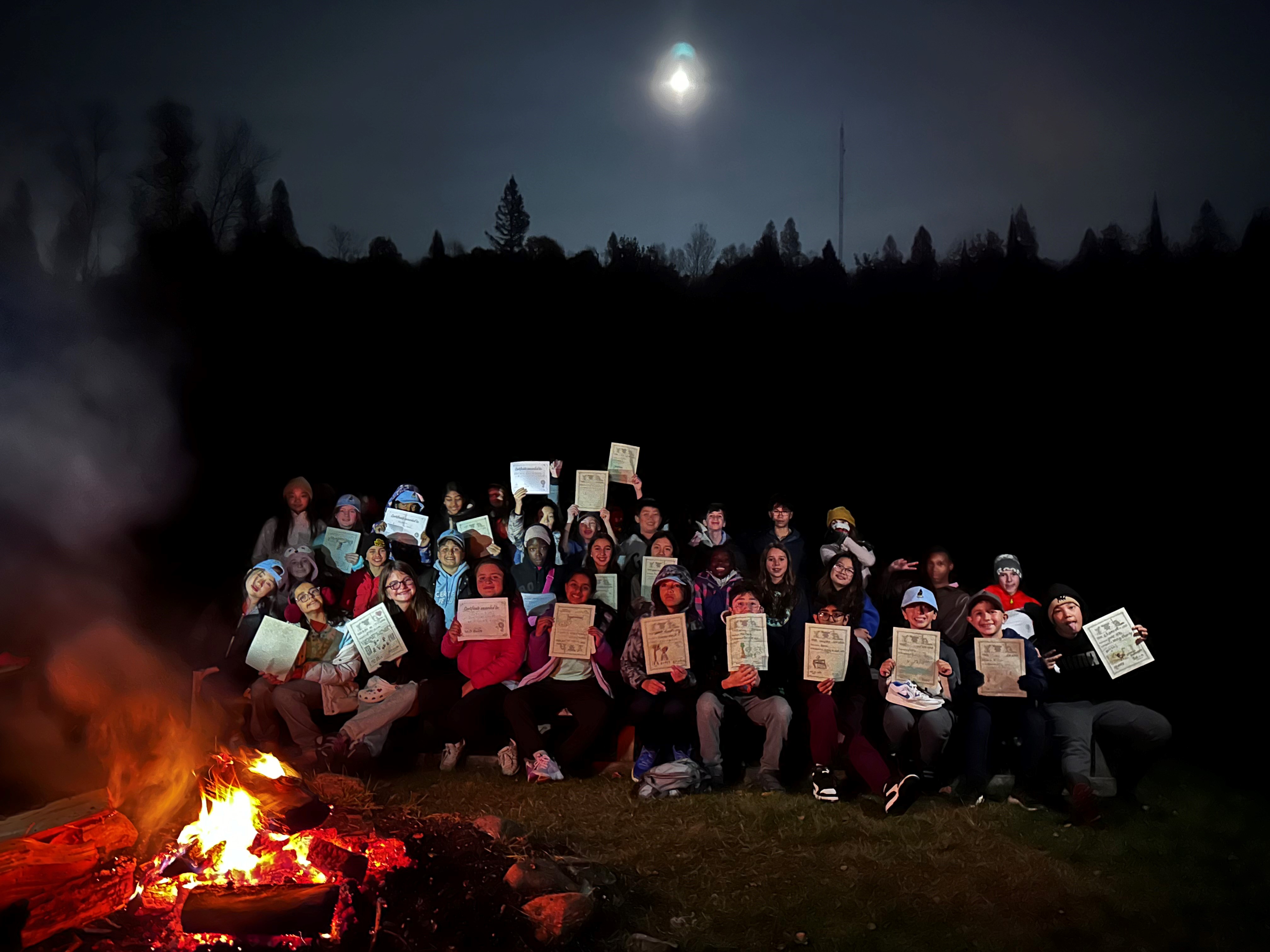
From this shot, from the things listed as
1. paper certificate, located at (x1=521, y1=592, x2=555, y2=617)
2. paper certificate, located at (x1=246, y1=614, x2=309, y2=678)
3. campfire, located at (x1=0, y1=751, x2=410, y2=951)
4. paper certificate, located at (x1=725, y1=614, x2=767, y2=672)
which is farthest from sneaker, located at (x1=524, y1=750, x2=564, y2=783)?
paper certificate, located at (x1=246, y1=614, x2=309, y2=678)

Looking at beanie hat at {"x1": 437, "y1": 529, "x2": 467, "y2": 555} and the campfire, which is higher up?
beanie hat at {"x1": 437, "y1": 529, "x2": 467, "y2": 555}

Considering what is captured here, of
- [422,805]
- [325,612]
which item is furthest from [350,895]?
[325,612]

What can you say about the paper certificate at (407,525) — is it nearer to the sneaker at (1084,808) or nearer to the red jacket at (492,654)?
the red jacket at (492,654)

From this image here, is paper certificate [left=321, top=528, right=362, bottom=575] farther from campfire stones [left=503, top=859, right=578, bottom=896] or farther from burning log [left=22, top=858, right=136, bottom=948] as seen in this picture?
campfire stones [left=503, top=859, right=578, bottom=896]

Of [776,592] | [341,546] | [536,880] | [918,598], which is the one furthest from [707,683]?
[341,546]

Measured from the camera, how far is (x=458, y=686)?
6.07 meters

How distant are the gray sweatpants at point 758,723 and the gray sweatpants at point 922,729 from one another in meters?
0.67

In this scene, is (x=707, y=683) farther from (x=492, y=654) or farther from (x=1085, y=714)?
(x=1085, y=714)

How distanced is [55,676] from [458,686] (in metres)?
2.91

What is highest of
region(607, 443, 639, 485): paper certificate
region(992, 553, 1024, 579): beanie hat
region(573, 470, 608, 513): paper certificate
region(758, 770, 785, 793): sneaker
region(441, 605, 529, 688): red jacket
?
region(607, 443, 639, 485): paper certificate

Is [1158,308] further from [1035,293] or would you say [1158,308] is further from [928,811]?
[928,811]

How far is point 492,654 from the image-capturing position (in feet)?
20.0

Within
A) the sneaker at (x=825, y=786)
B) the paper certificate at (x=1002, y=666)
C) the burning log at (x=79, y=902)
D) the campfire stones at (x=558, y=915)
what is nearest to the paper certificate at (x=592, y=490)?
the sneaker at (x=825, y=786)

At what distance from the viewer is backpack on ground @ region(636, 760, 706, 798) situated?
5297 millimetres
